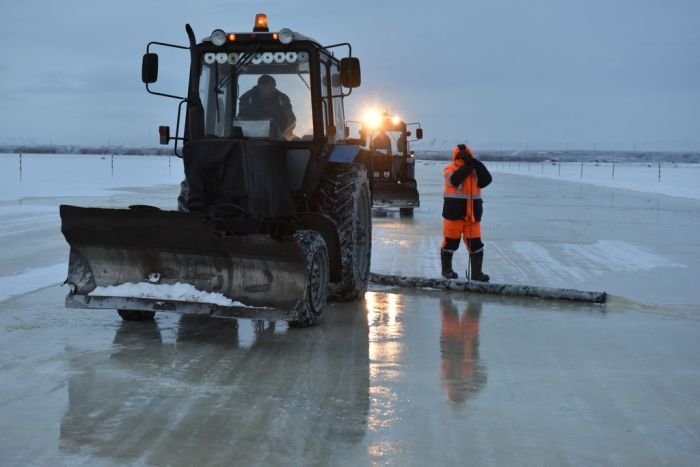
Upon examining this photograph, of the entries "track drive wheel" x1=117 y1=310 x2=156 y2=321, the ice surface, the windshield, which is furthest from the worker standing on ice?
the ice surface

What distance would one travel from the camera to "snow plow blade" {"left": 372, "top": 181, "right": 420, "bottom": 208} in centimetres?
2022

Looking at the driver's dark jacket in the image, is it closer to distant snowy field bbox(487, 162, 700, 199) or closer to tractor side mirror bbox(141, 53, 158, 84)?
tractor side mirror bbox(141, 53, 158, 84)

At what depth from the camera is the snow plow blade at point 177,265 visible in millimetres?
6605

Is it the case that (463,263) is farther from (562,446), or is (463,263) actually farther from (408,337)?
(562,446)

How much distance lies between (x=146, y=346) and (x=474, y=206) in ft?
15.5

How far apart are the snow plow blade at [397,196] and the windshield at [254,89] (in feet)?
39.4

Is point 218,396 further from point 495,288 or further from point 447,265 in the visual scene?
point 447,265

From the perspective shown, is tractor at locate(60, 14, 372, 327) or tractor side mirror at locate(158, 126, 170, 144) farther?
tractor side mirror at locate(158, 126, 170, 144)

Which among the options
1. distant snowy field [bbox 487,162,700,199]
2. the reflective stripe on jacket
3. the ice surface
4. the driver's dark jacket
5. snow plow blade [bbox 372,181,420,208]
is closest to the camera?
the driver's dark jacket

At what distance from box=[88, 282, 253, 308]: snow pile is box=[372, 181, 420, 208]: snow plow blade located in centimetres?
1377

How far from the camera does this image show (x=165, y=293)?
6703 mm

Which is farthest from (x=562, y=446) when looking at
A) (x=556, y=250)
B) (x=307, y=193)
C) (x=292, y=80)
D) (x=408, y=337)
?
(x=556, y=250)

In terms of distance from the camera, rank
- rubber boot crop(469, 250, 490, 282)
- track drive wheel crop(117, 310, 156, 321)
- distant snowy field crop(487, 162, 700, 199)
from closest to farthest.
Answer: track drive wheel crop(117, 310, 156, 321) → rubber boot crop(469, 250, 490, 282) → distant snowy field crop(487, 162, 700, 199)

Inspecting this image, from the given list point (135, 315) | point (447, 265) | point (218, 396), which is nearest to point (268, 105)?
point (135, 315)
